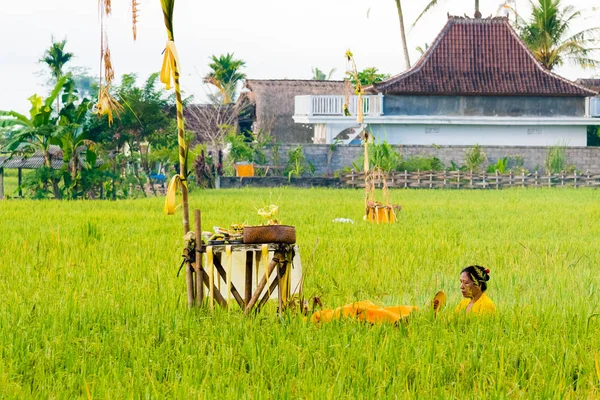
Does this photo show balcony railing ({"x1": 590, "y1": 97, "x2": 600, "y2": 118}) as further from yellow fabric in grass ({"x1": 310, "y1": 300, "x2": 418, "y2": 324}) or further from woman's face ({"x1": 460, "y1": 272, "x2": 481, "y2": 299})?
yellow fabric in grass ({"x1": 310, "y1": 300, "x2": 418, "y2": 324})

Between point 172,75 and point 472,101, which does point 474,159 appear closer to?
point 472,101

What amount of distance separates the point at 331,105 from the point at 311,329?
82.3ft

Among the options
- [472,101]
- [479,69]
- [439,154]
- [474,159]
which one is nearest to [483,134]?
[472,101]

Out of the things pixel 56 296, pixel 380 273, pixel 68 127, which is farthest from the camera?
pixel 68 127

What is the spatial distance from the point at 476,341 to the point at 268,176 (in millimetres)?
21182

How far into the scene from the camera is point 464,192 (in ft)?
78.1

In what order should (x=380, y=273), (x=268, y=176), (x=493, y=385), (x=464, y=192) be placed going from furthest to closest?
1. (x=268, y=176)
2. (x=464, y=192)
3. (x=380, y=273)
4. (x=493, y=385)

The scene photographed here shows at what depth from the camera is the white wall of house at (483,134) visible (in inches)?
1218

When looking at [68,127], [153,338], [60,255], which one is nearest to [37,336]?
[153,338]

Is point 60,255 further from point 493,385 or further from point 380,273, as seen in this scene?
point 493,385

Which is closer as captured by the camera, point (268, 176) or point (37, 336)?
point (37, 336)

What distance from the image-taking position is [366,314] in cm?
585

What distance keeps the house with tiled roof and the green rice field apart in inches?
758

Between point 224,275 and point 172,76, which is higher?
point 172,76
